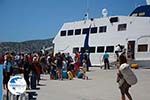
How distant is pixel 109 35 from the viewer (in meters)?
36.9

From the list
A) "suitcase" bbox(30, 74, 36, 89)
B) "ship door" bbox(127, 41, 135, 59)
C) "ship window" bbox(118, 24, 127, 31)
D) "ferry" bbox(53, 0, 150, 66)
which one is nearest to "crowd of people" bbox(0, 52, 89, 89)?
"suitcase" bbox(30, 74, 36, 89)

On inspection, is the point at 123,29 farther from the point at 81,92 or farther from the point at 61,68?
the point at 81,92

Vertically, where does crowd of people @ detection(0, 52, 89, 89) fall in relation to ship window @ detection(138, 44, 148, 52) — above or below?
below

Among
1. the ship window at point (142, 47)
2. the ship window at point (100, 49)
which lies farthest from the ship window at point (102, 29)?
the ship window at point (142, 47)

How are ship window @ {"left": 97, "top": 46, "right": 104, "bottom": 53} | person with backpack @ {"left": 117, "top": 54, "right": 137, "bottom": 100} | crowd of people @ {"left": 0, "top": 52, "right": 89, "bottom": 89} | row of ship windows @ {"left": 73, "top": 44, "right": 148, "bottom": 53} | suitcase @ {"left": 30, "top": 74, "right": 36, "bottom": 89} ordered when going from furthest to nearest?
ship window @ {"left": 97, "top": 46, "right": 104, "bottom": 53} → row of ship windows @ {"left": 73, "top": 44, "right": 148, "bottom": 53} → crowd of people @ {"left": 0, "top": 52, "right": 89, "bottom": 89} → suitcase @ {"left": 30, "top": 74, "right": 36, "bottom": 89} → person with backpack @ {"left": 117, "top": 54, "right": 137, "bottom": 100}

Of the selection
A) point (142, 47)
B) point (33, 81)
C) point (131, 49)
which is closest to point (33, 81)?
point (33, 81)

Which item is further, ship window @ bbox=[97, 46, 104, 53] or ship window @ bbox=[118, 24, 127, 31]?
ship window @ bbox=[97, 46, 104, 53]

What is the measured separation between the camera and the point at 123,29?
35.2 m

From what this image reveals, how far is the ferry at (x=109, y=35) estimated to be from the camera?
1314 inches

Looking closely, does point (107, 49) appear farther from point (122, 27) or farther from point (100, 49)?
point (122, 27)

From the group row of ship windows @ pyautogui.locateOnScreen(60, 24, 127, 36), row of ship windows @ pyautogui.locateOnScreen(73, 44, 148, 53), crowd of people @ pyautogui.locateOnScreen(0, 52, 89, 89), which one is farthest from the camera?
row of ship windows @ pyautogui.locateOnScreen(60, 24, 127, 36)

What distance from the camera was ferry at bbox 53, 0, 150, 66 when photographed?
1314 inches

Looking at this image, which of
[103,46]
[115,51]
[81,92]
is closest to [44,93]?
[81,92]

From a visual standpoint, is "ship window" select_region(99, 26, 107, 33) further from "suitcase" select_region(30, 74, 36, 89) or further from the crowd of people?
"suitcase" select_region(30, 74, 36, 89)
